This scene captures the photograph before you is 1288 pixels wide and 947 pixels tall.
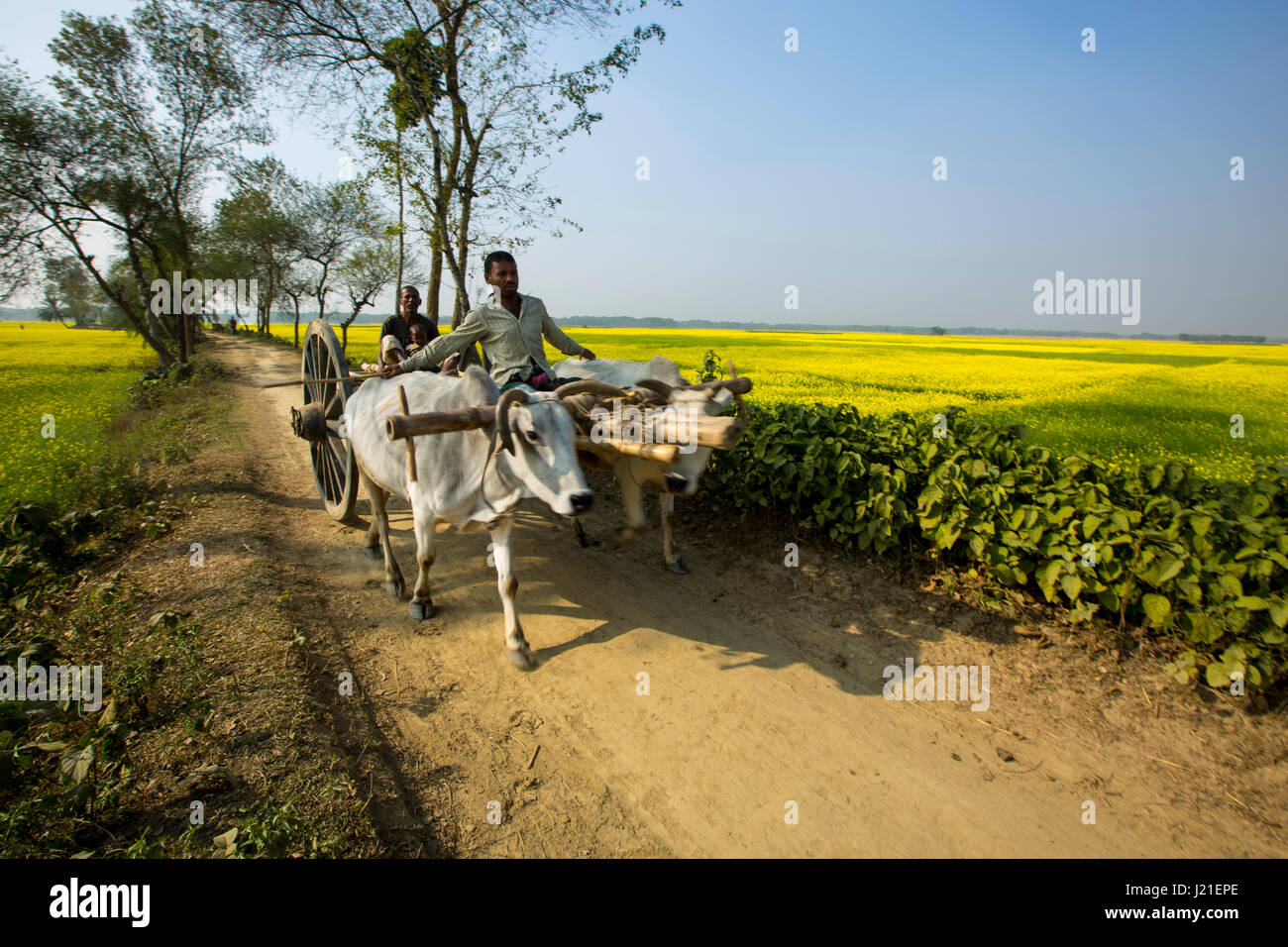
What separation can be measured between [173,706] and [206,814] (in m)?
0.96

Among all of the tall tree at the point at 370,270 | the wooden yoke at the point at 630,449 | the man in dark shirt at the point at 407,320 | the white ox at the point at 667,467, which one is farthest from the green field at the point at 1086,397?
the tall tree at the point at 370,270

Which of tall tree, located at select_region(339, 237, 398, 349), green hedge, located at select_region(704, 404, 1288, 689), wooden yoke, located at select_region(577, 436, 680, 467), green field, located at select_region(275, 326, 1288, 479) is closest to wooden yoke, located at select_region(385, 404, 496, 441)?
wooden yoke, located at select_region(577, 436, 680, 467)

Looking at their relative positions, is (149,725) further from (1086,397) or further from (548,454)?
(1086,397)

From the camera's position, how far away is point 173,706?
3260 mm

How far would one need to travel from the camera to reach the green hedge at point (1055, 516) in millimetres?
3240

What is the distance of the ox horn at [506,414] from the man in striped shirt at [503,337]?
139cm

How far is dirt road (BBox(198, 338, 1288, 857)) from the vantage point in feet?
9.11

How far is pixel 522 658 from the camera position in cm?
396

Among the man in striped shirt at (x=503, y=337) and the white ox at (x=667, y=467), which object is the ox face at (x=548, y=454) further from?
the man in striped shirt at (x=503, y=337)

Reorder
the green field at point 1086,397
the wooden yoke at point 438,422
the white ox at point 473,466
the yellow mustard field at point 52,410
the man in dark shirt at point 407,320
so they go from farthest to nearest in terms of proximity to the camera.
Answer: the man in dark shirt at point 407,320, the yellow mustard field at point 52,410, the green field at point 1086,397, the white ox at point 473,466, the wooden yoke at point 438,422

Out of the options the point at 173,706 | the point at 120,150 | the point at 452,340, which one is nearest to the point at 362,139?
the point at 120,150

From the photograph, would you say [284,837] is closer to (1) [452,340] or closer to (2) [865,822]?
(2) [865,822]

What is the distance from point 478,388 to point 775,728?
2889mm

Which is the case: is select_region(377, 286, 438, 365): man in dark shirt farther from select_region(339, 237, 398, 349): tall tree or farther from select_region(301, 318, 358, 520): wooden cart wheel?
select_region(339, 237, 398, 349): tall tree
